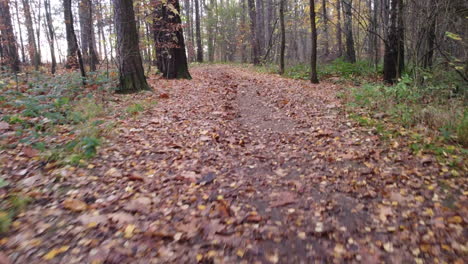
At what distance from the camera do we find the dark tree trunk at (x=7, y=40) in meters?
11.7

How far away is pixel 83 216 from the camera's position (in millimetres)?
2961

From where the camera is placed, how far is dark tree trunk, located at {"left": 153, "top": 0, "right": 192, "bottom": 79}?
10.9 metres

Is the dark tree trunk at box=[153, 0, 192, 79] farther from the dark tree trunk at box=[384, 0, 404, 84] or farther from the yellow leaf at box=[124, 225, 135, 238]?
the yellow leaf at box=[124, 225, 135, 238]

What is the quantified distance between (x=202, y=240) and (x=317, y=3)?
23.9 meters

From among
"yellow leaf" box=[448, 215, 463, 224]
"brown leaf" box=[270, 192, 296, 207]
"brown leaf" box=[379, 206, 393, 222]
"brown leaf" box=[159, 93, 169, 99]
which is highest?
"brown leaf" box=[159, 93, 169, 99]

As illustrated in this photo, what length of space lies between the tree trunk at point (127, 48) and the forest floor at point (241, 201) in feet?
9.88

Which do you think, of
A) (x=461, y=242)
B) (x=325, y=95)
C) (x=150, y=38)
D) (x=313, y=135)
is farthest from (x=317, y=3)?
(x=461, y=242)

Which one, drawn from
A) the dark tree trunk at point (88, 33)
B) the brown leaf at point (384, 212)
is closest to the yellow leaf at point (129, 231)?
the brown leaf at point (384, 212)

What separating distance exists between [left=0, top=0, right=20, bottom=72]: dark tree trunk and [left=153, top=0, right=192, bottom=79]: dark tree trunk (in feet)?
18.7

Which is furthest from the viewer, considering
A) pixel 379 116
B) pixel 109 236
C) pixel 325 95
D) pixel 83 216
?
pixel 325 95

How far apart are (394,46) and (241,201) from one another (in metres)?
8.77

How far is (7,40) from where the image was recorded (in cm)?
1158

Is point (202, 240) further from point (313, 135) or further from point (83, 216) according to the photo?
point (313, 135)

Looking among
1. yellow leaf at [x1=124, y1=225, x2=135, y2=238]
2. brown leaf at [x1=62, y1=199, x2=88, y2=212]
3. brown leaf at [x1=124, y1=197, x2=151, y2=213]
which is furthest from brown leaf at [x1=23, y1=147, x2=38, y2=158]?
yellow leaf at [x1=124, y1=225, x2=135, y2=238]
